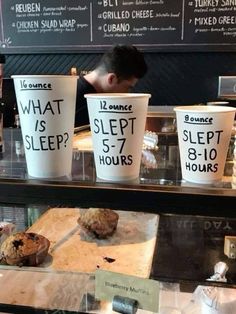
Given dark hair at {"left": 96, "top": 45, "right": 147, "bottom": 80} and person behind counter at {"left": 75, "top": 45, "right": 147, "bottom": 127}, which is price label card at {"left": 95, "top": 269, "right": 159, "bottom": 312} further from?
dark hair at {"left": 96, "top": 45, "right": 147, "bottom": 80}

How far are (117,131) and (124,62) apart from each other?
2.08 meters

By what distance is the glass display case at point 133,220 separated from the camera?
61 centimetres

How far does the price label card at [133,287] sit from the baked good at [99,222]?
0.31 m

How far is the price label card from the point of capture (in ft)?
2.42

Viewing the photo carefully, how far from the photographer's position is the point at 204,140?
0.61 metres

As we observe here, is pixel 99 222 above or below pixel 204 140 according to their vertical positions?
below

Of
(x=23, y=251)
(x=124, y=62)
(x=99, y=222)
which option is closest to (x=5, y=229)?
(x=23, y=251)

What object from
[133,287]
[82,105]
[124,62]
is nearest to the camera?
[133,287]

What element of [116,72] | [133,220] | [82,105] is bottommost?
[133,220]

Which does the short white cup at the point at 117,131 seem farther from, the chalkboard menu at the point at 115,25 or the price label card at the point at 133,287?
the chalkboard menu at the point at 115,25

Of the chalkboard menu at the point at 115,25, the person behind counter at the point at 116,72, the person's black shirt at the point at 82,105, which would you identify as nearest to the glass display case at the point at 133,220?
the person's black shirt at the point at 82,105

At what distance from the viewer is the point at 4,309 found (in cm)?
87

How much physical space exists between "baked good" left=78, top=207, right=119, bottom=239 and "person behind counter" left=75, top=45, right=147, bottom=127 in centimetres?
156

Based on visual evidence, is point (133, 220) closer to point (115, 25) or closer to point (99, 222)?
point (99, 222)
